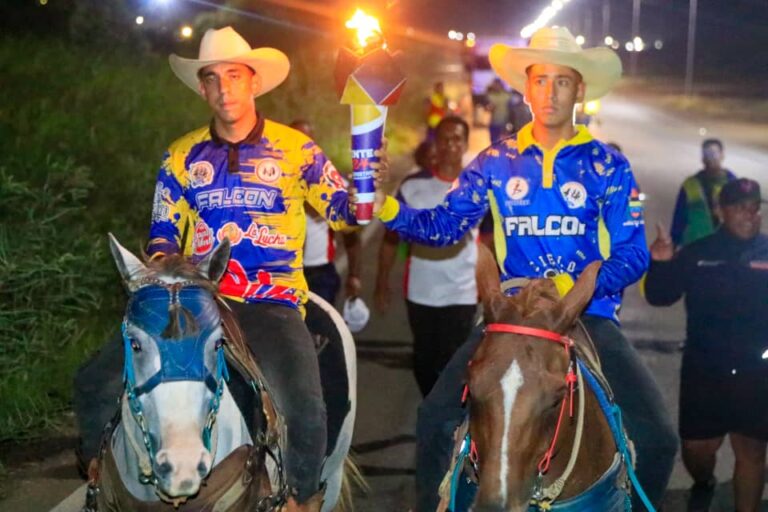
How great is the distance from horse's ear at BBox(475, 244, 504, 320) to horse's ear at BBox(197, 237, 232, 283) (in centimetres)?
103

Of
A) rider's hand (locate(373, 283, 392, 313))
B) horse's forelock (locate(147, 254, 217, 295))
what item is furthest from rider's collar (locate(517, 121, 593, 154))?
rider's hand (locate(373, 283, 392, 313))

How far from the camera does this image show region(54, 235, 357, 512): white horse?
12.3ft

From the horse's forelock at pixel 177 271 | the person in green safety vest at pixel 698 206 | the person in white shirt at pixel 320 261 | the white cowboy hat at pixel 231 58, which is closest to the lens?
the horse's forelock at pixel 177 271

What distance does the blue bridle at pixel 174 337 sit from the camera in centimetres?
384

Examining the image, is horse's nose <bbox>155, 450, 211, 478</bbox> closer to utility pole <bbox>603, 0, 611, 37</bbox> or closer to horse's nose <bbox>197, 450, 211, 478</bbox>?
horse's nose <bbox>197, 450, 211, 478</bbox>

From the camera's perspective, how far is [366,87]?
4195mm

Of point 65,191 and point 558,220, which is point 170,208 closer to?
point 558,220

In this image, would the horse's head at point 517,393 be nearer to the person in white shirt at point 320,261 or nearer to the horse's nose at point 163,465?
the horse's nose at point 163,465

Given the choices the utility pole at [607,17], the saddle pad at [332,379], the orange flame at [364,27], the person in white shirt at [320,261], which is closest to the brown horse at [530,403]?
the orange flame at [364,27]

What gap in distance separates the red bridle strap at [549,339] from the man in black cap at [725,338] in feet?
9.82

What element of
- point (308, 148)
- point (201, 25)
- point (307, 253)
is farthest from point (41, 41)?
point (308, 148)

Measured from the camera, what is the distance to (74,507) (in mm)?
7012

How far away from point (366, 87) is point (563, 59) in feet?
4.08

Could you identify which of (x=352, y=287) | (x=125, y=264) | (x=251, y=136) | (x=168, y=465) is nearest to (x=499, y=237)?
(x=251, y=136)
